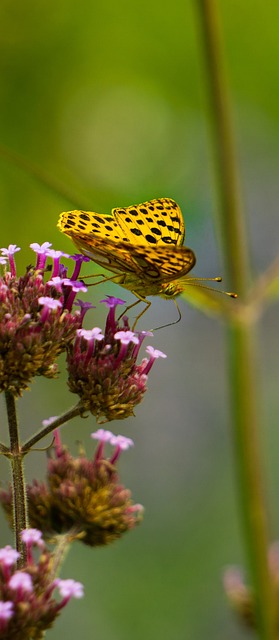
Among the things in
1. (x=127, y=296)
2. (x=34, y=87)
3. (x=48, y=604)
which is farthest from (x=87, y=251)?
(x=48, y=604)

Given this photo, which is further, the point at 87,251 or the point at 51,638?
the point at 51,638

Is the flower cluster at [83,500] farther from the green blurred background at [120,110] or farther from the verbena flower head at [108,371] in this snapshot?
the green blurred background at [120,110]

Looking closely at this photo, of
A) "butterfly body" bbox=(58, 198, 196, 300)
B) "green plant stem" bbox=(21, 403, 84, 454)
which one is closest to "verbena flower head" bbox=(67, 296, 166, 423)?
"green plant stem" bbox=(21, 403, 84, 454)

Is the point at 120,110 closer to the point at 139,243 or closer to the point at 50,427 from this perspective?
the point at 139,243

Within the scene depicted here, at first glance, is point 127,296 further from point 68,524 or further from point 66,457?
point 68,524

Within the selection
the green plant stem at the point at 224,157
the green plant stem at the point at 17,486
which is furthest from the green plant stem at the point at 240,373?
the green plant stem at the point at 17,486

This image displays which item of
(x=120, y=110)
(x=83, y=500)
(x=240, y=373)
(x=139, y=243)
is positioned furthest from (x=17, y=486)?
(x=120, y=110)
